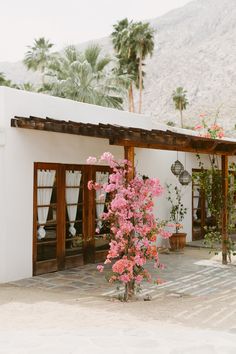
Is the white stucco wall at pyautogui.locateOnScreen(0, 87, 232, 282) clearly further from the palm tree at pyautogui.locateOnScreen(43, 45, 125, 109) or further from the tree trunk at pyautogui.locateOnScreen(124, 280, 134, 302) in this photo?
the palm tree at pyautogui.locateOnScreen(43, 45, 125, 109)

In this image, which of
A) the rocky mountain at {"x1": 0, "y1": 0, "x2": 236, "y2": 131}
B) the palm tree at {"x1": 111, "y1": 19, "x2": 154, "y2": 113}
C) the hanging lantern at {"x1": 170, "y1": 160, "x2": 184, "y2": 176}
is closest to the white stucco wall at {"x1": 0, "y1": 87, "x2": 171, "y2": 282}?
the hanging lantern at {"x1": 170, "y1": 160, "x2": 184, "y2": 176}

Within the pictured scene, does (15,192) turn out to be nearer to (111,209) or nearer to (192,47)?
(111,209)

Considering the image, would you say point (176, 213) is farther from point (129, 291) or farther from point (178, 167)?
point (129, 291)

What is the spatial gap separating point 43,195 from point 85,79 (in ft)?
46.8

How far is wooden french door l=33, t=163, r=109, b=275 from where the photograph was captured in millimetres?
8695

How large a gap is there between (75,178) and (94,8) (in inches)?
2461

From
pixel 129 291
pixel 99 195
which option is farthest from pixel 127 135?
pixel 99 195

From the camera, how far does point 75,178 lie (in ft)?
31.2

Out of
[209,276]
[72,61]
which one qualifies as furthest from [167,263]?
[72,61]

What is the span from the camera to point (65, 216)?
9.15m

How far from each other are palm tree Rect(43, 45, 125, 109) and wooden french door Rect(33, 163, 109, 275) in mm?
12630

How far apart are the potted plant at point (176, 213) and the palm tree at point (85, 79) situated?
33.1ft

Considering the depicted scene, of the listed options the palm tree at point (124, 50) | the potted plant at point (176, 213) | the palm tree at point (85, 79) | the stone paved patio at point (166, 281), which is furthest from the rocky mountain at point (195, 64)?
the stone paved patio at point (166, 281)

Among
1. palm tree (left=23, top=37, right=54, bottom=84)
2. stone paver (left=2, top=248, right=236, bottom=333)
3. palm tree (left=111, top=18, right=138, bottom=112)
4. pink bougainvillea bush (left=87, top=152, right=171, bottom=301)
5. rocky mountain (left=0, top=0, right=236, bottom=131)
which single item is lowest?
stone paver (left=2, top=248, right=236, bottom=333)
